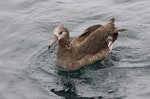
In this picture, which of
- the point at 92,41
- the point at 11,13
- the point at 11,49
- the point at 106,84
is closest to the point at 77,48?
the point at 92,41

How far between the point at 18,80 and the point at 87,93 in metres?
2.06

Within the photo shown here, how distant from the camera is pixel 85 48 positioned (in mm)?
13508

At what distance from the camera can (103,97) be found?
11945 millimetres

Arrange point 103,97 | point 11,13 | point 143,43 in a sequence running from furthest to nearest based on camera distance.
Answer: point 11,13, point 143,43, point 103,97

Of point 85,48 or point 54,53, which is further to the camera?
point 54,53

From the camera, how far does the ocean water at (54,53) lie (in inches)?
488

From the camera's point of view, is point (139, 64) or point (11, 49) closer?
point (139, 64)

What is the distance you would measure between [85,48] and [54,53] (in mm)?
1387

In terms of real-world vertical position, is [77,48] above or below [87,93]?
above

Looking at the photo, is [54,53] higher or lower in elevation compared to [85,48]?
lower

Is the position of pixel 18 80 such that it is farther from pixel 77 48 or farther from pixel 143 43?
pixel 143 43

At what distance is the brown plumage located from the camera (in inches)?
524

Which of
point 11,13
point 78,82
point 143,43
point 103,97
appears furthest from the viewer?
point 11,13

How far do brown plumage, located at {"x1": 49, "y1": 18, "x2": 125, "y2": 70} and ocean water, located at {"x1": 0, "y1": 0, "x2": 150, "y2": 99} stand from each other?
0.22 m
